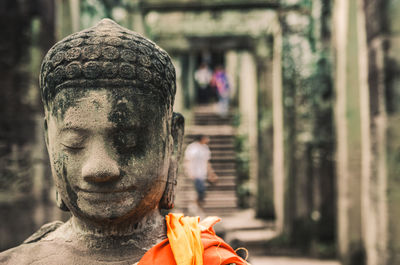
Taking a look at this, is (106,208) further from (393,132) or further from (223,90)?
(223,90)

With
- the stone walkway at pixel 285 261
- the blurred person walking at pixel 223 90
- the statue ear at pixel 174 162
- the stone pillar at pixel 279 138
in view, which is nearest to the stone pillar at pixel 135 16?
the stone pillar at pixel 279 138

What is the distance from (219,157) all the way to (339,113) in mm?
7299

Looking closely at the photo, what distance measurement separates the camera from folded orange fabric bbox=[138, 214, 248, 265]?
1.61 metres

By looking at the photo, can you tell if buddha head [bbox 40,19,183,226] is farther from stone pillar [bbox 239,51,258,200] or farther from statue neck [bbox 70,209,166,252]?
stone pillar [bbox 239,51,258,200]

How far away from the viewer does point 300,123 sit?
762cm

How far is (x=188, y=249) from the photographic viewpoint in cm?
162

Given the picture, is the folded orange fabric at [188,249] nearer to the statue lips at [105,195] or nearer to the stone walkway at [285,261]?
the statue lips at [105,195]

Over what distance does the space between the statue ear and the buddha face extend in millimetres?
189

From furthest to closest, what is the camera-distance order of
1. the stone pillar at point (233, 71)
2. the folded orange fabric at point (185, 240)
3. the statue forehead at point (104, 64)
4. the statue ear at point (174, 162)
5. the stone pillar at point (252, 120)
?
the stone pillar at point (233, 71), the stone pillar at point (252, 120), the statue ear at point (174, 162), the statue forehead at point (104, 64), the folded orange fabric at point (185, 240)

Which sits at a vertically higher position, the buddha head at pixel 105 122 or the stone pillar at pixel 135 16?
the stone pillar at pixel 135 16

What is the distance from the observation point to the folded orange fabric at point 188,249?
1.61 m

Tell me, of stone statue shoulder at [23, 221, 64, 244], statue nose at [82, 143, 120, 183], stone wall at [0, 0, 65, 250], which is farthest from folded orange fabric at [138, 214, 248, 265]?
stone wall at [0, 0, 65, 250]

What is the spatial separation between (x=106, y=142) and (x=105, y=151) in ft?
0.12

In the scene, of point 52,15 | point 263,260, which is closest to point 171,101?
point 52,15
